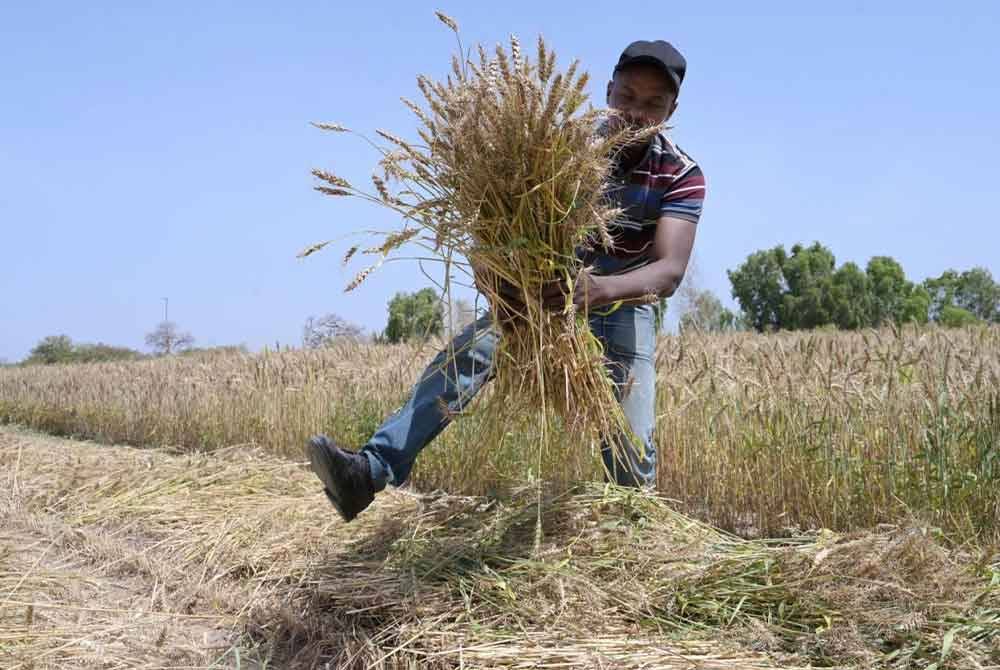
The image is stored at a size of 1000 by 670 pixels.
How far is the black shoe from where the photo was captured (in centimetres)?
227

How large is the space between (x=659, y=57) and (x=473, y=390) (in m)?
1.22

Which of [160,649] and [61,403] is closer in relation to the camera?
[160,649]

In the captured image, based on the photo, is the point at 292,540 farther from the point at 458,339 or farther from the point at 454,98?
the point at 454,98

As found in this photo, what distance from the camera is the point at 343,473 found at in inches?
90.0

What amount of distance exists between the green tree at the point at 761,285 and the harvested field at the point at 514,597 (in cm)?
4120

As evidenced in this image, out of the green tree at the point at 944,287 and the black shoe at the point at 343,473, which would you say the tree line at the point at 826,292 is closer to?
the green tree at the point at 944,287

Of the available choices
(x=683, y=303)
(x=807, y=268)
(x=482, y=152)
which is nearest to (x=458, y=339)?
(x=482, y=152)

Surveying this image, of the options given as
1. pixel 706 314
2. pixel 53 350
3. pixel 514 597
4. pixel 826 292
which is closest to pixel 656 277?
pixel 514 597

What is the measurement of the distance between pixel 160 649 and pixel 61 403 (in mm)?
9279

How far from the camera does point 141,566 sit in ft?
10.2

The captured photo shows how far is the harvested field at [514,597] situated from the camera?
196 cm

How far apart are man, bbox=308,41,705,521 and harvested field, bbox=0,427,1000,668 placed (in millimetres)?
289

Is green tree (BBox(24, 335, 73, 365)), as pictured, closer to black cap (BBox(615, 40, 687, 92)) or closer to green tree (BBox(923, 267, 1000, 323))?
black cap (BBox(615, 40, 687, 92))

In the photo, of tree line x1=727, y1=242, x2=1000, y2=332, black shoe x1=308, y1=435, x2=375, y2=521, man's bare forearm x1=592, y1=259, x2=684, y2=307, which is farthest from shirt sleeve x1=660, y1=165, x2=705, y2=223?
tree line x1=727, y1=242, x2=1000, y2=332
